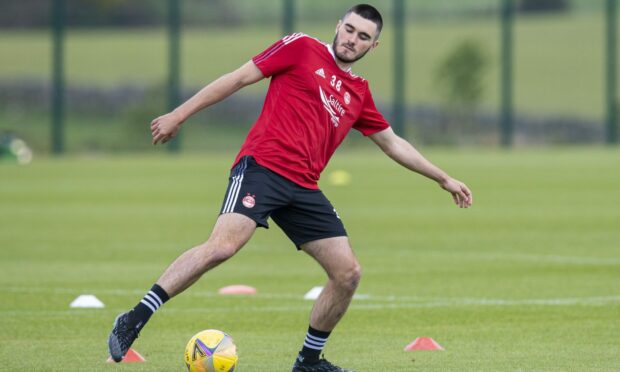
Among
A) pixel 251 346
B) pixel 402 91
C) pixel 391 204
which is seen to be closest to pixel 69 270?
pixel 251 346

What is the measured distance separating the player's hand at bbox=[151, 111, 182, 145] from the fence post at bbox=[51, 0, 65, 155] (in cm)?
3936

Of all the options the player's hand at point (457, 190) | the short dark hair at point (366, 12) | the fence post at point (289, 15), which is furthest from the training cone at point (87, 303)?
the fence post at point (289, 15)

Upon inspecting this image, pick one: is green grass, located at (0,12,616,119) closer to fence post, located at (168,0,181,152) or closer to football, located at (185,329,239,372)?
fence post, located at (168,0,181,152)

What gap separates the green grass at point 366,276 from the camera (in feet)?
34.2

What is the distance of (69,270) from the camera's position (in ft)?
53.2

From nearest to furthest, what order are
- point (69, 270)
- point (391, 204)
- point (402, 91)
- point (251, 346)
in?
point (251, 346)
point (69, 270)
point (391, 204)
point (402, 91)

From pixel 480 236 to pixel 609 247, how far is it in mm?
2340

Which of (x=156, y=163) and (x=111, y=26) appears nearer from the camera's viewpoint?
(x=156, y=163)

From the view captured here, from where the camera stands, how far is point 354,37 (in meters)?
9.10

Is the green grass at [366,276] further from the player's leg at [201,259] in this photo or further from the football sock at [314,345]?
the player's leg at [201,259]

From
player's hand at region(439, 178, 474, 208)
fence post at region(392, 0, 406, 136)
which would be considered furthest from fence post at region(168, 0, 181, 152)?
player's hand at region(439, 178, 474, 208)

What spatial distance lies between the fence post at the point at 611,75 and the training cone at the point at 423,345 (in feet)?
132

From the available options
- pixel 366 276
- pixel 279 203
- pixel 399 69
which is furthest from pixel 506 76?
pixel 279 203

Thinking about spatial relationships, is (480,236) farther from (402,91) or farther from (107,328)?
(402,91)
